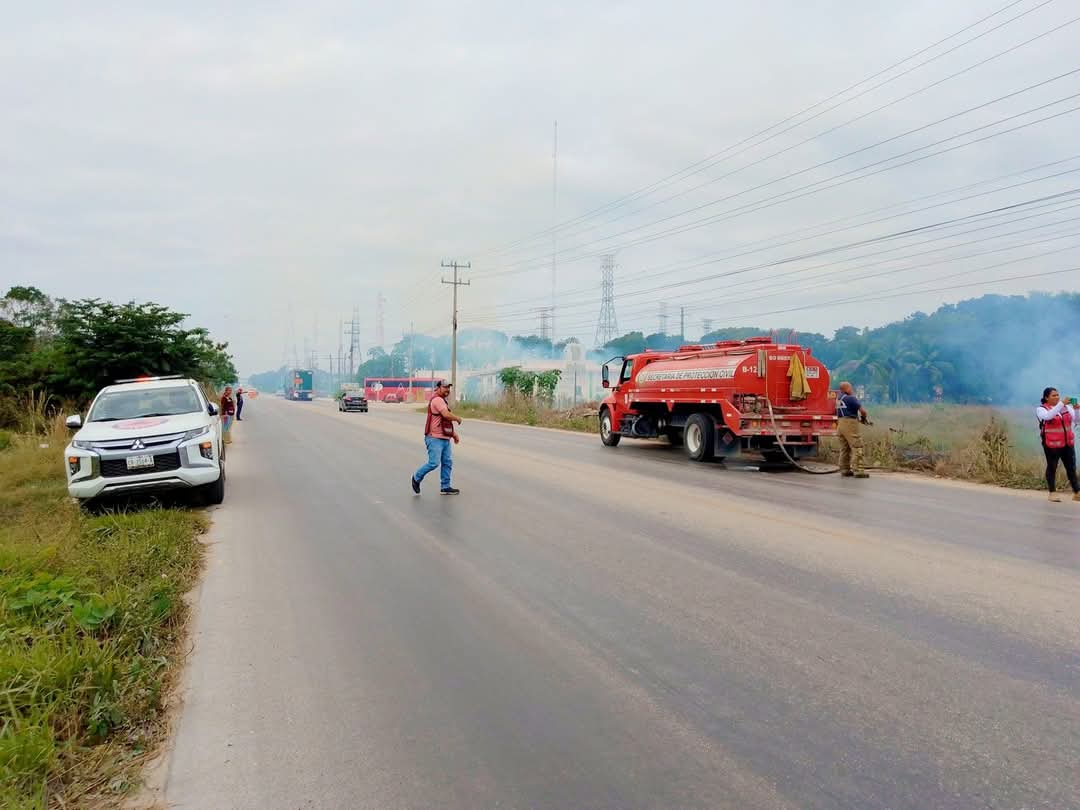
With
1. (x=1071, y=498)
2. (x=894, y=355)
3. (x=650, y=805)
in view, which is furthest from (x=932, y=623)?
(x=894, y=355)

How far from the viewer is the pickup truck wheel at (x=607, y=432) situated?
21828 mm

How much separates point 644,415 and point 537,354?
105764mm

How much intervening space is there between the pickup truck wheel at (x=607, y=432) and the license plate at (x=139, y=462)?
45.7 feet

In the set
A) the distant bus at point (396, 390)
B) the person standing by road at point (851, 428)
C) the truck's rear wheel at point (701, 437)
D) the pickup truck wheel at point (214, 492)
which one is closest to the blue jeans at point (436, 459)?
the pickup truck wheel at point (214, 492)

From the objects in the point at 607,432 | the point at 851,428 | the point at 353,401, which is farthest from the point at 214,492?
the point at 353,401

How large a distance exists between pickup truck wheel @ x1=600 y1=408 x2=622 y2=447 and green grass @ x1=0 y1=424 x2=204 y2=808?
1469cm

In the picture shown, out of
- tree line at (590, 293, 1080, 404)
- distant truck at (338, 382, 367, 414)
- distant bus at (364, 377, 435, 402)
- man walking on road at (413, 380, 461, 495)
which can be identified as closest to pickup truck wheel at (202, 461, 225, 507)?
man walking on road at (413, 380, 461, 495)

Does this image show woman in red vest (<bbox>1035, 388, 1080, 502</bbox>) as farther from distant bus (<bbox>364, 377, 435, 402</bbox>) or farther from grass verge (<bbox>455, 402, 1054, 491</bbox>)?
distant bus (<bbox>364, 377, 435, 402</bbox>)

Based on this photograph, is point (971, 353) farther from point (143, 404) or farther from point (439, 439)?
point (143, 404)

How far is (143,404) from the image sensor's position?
11.0 meters

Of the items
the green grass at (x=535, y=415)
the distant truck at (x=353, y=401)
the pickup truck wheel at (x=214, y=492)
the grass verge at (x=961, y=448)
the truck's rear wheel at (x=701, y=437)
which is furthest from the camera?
the distant truck at (x=353, y=401)

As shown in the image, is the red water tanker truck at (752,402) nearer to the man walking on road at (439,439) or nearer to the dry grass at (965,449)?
the dry grass at (965,449)

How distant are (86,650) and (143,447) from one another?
5.99 m

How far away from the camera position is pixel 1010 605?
5.59 m
